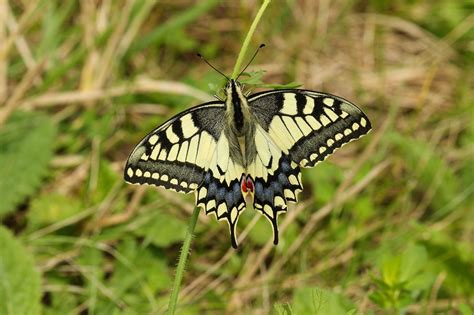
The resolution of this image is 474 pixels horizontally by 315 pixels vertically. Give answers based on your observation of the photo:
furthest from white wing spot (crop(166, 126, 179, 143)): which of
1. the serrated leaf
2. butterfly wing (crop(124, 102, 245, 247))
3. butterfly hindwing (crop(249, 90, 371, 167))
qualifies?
the serrated leaf

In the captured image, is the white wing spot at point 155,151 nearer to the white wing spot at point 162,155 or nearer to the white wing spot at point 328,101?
the white wing spot at point 162,155

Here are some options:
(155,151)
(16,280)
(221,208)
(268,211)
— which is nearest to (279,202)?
(268,211)

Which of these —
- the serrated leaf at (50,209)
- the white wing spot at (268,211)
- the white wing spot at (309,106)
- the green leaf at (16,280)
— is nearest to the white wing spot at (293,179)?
the white wing spot at (268,211)

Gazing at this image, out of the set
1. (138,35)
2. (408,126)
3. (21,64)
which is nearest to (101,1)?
(138,35)

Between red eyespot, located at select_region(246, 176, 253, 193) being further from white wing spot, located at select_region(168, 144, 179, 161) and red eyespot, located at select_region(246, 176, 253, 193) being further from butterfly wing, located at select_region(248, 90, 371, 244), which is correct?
white wing spot, located at select_region(168, 144, 179, 161)

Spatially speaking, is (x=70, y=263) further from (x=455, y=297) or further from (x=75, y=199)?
(x=455, y=297)

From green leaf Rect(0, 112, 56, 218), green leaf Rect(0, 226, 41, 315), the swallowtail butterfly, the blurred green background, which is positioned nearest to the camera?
the swallowtail butterfly
